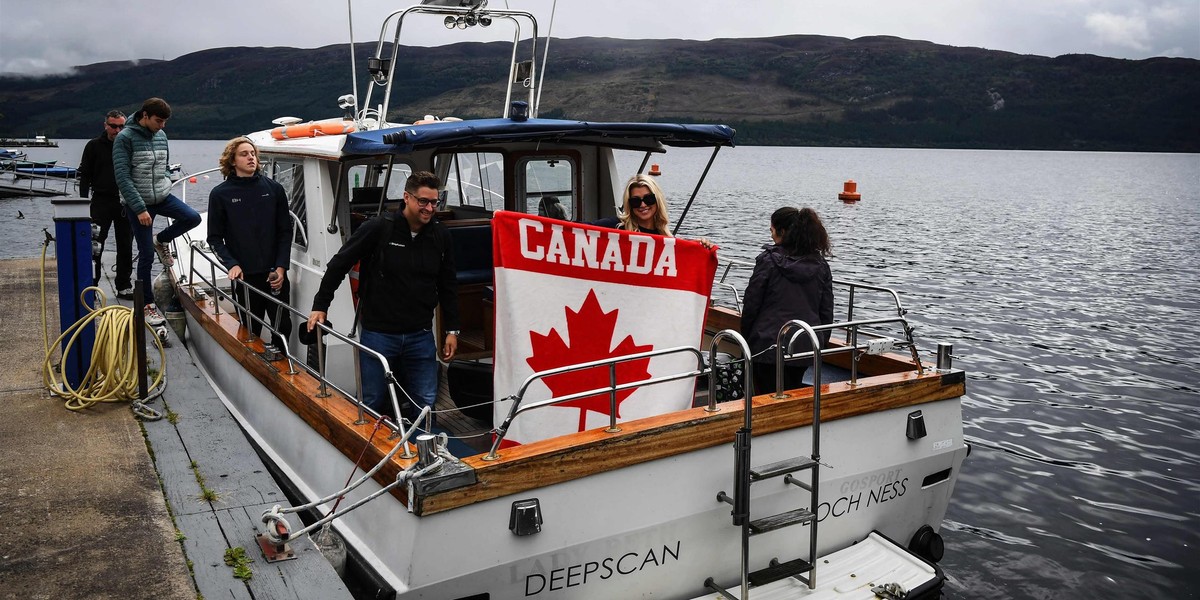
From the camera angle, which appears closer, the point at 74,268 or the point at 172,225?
the point at 74,268

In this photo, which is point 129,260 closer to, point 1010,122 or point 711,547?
point 711,547

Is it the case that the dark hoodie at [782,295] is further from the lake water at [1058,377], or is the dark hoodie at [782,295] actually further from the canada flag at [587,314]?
the lake water at [1058,377]

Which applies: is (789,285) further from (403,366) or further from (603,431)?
(403,366)

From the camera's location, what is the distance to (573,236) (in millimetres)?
4953

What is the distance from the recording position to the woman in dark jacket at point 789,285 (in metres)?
5.60

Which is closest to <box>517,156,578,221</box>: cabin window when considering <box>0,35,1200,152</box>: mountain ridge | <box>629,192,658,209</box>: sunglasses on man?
<box>629,192,658,209</box>: sunglasses on man

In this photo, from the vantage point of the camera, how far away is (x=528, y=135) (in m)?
6.04

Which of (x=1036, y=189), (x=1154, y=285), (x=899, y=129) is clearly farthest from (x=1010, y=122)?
(x=1154, y=285)

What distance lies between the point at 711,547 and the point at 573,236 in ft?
6.10

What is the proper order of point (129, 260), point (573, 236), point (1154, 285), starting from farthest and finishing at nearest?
point (1154, 285)
point (129, 260)
point (573, 236)

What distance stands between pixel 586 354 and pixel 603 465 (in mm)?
828

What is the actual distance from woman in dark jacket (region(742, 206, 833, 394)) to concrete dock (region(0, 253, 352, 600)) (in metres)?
2.91

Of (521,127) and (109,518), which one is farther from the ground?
(521,127)

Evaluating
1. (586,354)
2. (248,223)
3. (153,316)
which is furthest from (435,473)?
(153,316)
